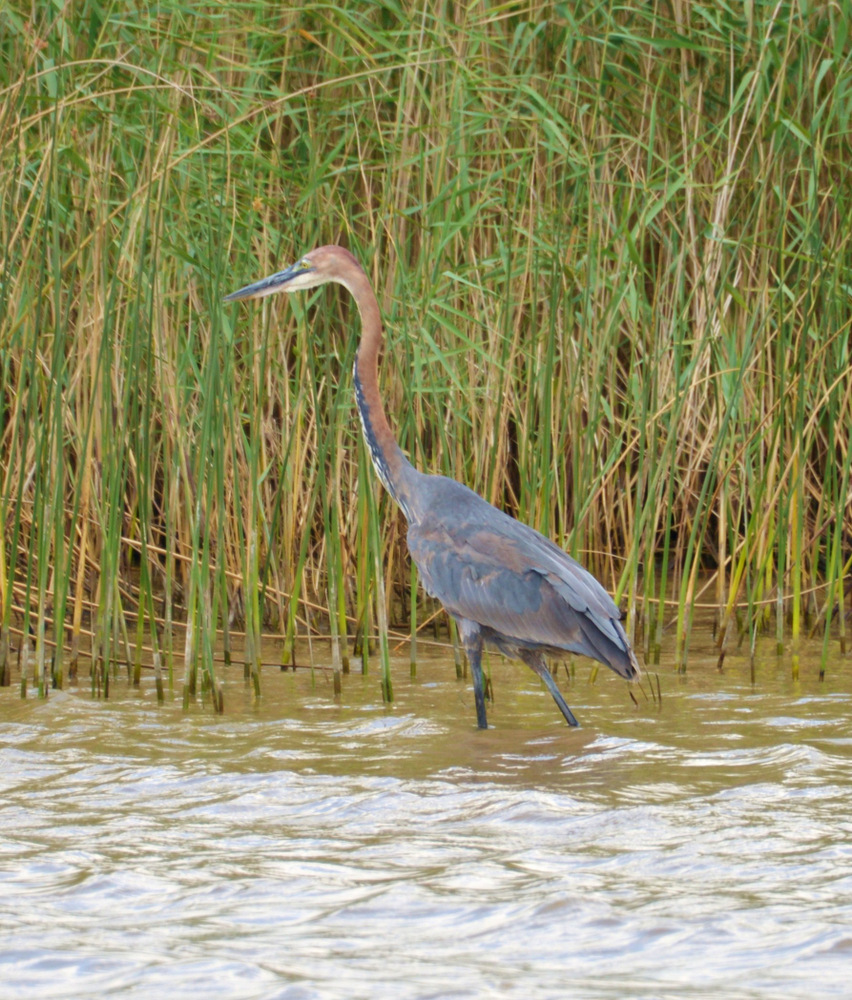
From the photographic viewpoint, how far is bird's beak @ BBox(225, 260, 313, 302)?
14.9ft

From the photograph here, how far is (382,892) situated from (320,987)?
0.46 m

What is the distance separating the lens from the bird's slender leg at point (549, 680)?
13.4ft

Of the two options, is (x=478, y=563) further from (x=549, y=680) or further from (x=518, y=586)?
(x=549, y=680)

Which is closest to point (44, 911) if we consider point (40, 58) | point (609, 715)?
point (609, 715)

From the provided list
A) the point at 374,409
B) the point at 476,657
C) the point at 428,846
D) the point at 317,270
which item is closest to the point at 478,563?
the point at 476,657

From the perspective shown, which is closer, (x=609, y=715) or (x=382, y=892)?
(x=382, y=892)

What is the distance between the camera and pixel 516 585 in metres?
4.30

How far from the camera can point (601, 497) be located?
18.4ft

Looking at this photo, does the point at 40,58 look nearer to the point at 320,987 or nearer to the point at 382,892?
the point at 382,892

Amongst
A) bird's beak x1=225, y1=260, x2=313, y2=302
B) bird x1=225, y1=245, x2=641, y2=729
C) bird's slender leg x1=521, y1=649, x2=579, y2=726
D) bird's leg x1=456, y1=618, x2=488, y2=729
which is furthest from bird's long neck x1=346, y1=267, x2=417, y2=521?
bird's slender leg x1=521, y1=649, x2=579, y2=726

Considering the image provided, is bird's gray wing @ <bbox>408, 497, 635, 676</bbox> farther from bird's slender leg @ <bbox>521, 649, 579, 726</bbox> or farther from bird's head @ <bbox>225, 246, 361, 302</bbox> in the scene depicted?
bird's head @ <bbox>225, 246, 361, 302</bbox>

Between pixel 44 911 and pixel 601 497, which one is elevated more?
pixel 601 497

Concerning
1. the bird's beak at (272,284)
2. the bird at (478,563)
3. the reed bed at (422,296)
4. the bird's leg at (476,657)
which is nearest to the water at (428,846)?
the bird's leg at (476,657)

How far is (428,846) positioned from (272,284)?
2.14m
